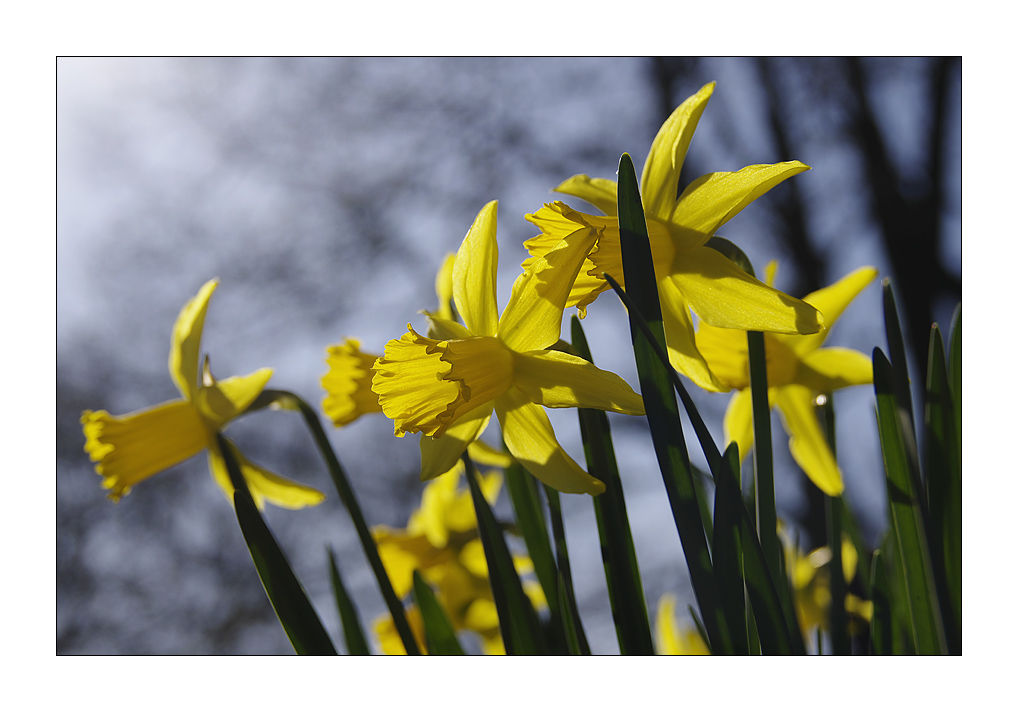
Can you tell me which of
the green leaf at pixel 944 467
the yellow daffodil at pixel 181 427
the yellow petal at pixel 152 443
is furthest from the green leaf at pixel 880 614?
the yellow petal at pixel 152 443

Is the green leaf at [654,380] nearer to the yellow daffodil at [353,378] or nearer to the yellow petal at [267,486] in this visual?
the yellow daffodil at [353,378]

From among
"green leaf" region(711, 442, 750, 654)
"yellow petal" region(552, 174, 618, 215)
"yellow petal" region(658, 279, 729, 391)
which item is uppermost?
"yellow petal" region(552, 174, 618, 215)

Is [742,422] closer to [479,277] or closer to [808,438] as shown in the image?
[808,438]

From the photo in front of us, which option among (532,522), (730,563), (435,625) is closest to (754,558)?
(730,563)

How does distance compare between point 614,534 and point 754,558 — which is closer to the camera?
point 754,558

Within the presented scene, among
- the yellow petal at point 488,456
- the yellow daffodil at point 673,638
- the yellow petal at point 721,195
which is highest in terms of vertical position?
the yellow petal at point 721,195

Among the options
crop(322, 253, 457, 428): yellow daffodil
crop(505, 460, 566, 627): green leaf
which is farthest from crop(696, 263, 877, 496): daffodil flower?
crop(322, 253, 457, 428): yellow daffodil

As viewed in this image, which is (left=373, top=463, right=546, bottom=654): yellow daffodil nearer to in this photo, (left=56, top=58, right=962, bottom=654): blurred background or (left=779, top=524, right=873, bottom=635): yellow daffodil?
(left=779, top=524, right=873, bottom=635): yellow daffodil
